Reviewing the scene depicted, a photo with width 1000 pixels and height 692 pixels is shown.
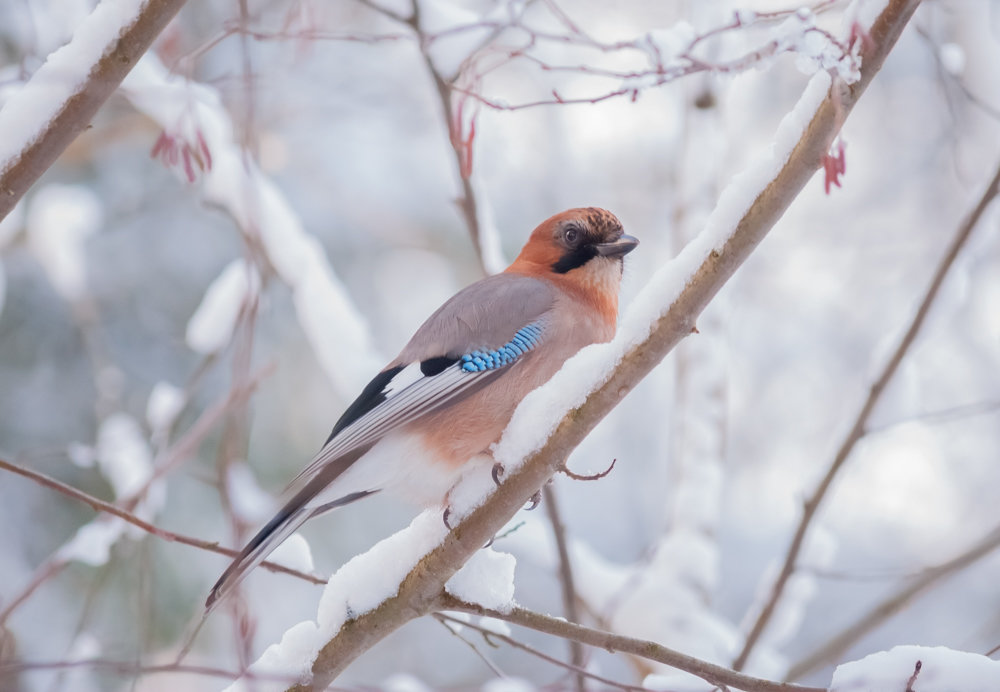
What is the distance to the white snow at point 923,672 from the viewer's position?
63.1 inches

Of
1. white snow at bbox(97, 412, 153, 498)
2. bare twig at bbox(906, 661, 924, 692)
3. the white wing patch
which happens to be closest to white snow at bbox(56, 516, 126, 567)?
white snow at bbox(97, 412, 153, 498)

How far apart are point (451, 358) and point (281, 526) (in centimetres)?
70

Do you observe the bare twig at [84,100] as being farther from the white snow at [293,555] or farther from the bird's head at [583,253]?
the bird's head at [583,253]

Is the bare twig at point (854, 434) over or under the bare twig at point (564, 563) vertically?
over

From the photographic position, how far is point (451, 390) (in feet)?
8.40

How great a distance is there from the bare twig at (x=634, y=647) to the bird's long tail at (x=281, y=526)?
0.44 metres

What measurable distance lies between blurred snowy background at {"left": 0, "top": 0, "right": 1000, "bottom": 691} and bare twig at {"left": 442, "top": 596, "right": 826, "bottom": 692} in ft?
1.90

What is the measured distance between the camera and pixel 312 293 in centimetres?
359

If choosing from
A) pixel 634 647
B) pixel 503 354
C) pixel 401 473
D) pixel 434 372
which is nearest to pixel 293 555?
pixel 401 473

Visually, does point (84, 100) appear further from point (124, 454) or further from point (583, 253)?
point (124, 454)

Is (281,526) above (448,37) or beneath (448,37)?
beneath

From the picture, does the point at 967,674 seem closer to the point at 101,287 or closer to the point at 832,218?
the point at 101,287

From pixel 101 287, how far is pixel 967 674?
541 cm

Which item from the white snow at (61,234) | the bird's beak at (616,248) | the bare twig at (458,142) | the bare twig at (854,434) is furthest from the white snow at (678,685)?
the white snow at (61,234)
